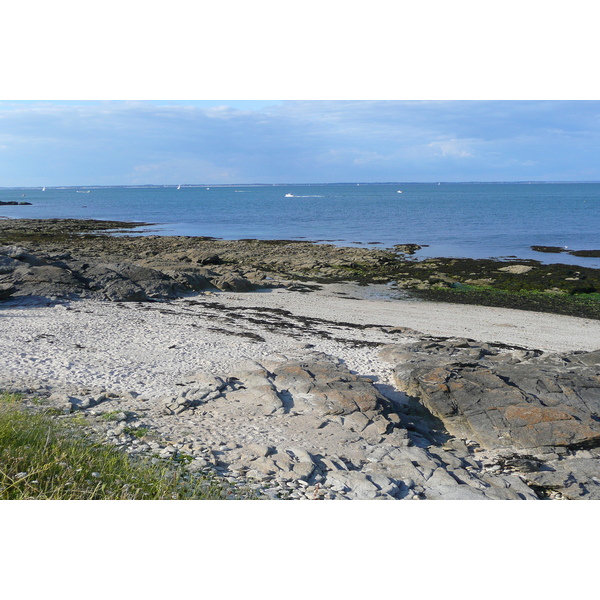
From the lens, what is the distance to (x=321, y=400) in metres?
9.84

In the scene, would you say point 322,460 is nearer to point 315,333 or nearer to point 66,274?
point 315,333

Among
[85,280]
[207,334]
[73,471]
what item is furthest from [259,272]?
[73,471]

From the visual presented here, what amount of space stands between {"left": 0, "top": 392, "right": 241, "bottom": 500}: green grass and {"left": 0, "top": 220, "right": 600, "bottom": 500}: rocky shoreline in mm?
583

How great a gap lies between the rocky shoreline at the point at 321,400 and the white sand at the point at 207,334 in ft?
0.27

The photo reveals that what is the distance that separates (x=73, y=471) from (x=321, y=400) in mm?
5361

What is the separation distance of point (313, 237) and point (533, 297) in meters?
27.9

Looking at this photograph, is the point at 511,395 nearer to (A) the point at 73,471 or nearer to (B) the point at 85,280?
(A) the point at 73,471

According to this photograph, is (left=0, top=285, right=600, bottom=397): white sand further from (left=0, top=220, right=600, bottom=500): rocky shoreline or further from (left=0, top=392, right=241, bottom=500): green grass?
(left=0, top=392, right=241, bottom=500): green grass

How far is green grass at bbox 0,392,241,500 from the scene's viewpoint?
470cm

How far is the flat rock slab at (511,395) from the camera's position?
9055mm

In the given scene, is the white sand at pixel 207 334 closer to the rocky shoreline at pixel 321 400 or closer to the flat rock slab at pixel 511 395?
the rocky shoreline at pixel 321 400

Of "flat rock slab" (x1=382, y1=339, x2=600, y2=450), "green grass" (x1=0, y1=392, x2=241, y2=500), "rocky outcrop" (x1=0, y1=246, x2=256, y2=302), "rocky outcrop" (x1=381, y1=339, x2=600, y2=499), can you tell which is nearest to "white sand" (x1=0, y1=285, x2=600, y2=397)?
"rocky outcrop" (x1=0, y1=246, x2=256, y2=302)

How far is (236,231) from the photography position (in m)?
57.4

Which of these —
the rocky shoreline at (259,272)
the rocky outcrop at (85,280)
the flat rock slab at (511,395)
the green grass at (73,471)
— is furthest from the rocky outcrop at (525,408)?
the rocky outcrop at (85,280)
